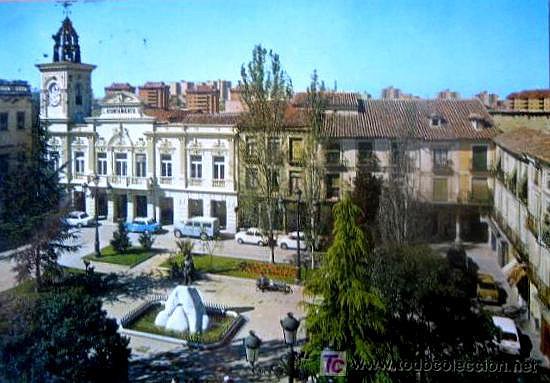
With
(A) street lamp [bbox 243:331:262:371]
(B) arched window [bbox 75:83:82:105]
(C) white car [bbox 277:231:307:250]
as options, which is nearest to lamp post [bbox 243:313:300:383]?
(A) street lamp [bbox 243:331:262:371]

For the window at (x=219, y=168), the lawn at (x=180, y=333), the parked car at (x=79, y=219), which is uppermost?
the window at (x=219, y=168)

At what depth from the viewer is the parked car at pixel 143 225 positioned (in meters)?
3.40

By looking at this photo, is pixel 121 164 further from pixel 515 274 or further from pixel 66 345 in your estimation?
pixel 515 274

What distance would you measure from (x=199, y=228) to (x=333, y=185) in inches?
32.7

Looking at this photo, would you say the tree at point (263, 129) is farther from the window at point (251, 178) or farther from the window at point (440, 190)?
the window at point (440, 190)

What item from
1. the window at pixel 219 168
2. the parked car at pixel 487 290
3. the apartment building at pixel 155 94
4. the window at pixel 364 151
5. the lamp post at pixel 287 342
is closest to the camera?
the lamp post at pixel 287 342

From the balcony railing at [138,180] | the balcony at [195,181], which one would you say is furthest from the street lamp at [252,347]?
the balcony railing at [138,180]

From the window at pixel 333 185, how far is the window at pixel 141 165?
3.60ft

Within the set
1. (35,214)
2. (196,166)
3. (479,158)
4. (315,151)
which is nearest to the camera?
(479,158)

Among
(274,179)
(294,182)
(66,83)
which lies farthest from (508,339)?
(66,83)

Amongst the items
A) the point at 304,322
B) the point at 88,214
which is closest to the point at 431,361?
the point at 304,322

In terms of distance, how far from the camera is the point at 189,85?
3365 mm

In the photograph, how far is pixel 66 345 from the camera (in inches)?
117

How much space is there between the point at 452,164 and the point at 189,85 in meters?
1.55
